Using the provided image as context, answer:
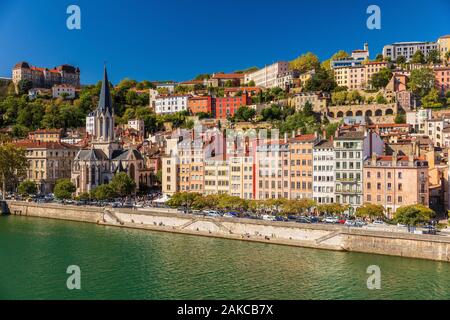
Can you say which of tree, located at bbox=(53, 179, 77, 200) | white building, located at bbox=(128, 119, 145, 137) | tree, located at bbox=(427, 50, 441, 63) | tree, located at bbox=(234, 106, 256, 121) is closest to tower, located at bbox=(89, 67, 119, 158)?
tree, located at bbox=(53, 179, 77, 200)

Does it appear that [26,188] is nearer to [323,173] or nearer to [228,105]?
[323,173]

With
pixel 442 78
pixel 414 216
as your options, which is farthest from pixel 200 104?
pixel 414 216

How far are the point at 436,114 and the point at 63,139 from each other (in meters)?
52.7

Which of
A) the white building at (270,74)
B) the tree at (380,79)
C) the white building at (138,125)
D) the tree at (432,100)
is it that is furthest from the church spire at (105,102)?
the tree at (432,100)

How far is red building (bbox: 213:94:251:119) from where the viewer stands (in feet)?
281

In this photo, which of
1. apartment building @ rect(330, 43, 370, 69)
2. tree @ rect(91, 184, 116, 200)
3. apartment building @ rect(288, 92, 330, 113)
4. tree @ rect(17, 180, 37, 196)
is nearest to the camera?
tree @ rect(91, 184, 116, 200)

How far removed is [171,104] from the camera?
300ft

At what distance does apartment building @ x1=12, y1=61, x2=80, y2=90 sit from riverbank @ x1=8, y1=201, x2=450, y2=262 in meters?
71.0

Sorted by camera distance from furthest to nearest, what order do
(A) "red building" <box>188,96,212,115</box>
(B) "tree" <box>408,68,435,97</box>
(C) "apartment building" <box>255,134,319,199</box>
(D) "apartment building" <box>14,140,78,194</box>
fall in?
(A) "red building" <box>188,96,212,115</box> → (B) "tree" <box>408,68,435,97</box> → (D) "apartment building" <box>14,140,78,194</box> → (C) "apartment building" <box>255,134,319,199</box>

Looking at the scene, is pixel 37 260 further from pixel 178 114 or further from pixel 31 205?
pixel 178 114

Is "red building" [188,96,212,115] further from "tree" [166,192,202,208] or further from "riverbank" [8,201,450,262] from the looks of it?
"tree" [166,192,202,208]

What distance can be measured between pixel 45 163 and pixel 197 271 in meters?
40.1

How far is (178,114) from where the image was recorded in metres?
87.4

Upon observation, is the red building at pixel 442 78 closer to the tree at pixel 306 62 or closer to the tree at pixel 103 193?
the tree at pixel 306 62
